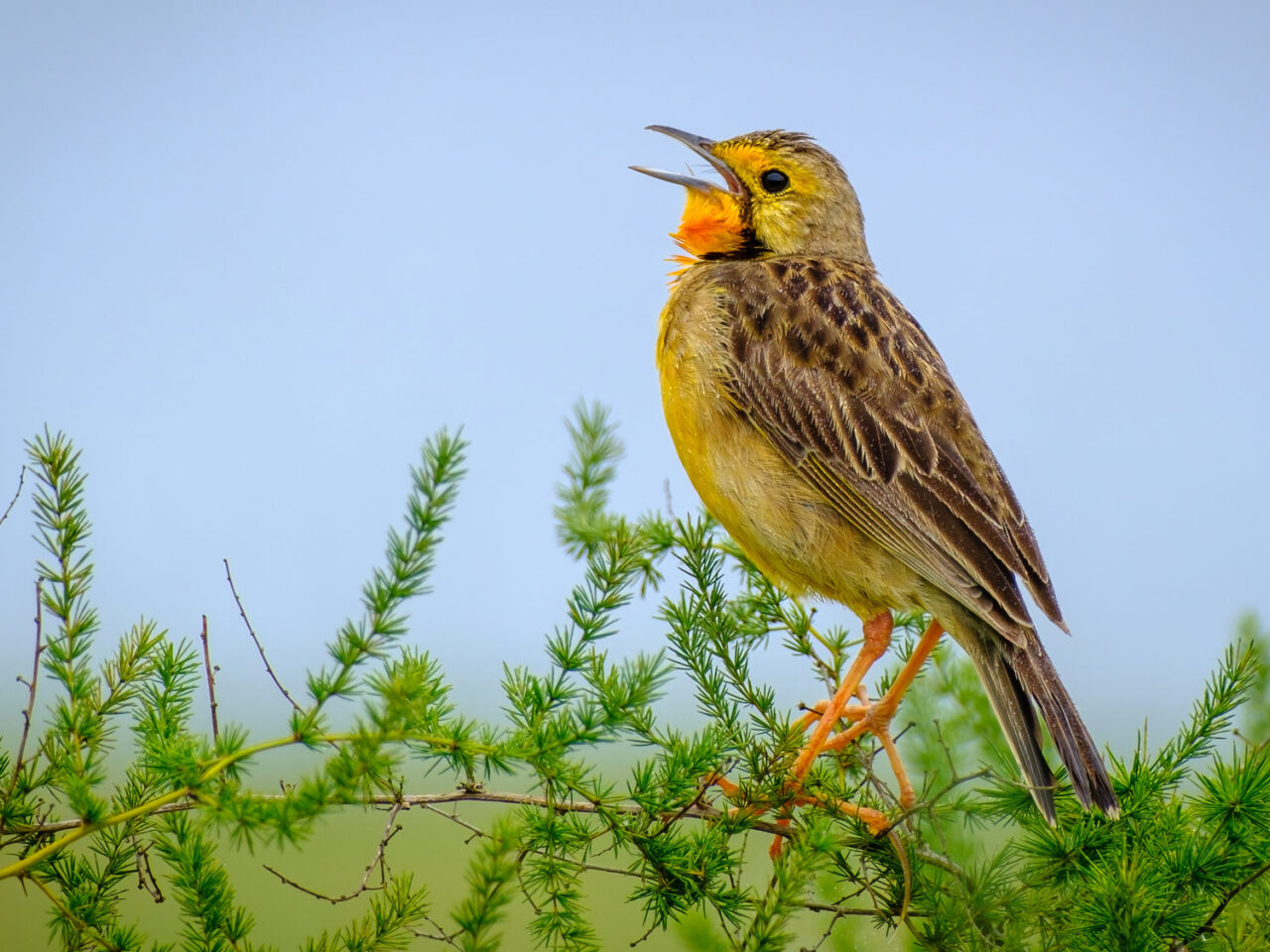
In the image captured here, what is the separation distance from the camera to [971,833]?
9.39 feet

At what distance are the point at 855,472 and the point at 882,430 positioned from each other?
8.1 inches

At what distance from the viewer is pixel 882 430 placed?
409 cm

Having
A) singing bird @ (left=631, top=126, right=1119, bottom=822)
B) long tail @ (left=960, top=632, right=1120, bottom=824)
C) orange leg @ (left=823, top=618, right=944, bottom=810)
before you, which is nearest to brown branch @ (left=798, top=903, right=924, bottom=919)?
long tail @ (left=960, top=632, right=1120, bottom=824)

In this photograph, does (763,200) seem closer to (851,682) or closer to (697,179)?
(697,179)

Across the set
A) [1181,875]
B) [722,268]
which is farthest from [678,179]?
[1181,875]

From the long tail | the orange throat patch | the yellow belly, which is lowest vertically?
the long tail

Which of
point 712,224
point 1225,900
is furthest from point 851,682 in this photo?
point 712,224

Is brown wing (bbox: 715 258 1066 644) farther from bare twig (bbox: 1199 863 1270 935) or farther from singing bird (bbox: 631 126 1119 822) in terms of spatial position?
bare twig (bbox: 1199 863 1270 935)

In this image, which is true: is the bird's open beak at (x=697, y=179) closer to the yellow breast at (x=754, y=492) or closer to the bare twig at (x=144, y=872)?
the yellow breast at (x=754, y=492)

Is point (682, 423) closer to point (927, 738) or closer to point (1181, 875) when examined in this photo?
point (927, 738)

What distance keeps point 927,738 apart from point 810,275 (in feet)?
5.87

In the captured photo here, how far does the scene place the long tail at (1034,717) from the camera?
128 inches

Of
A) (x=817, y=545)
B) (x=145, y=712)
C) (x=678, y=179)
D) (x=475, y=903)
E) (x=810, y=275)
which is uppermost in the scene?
(x=678, y=179)

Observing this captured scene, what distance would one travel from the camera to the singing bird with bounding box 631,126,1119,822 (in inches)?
149
